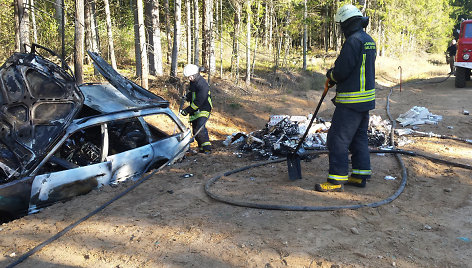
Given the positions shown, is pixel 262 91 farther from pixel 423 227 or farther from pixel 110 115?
pixel 423 227

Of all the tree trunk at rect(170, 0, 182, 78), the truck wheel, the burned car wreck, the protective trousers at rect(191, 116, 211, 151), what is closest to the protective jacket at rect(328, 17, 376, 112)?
the burned car wreck

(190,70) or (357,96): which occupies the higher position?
(190,70)

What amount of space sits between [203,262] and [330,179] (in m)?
2.18

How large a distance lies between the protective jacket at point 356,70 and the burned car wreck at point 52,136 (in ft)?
9.76

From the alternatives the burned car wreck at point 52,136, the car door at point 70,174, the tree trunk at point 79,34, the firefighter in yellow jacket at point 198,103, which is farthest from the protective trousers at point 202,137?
the tree trunk at point 79,34

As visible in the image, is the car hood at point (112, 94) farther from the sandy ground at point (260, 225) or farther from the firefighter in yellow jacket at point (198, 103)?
the firefighter in yellow jacket at point (198, 103)

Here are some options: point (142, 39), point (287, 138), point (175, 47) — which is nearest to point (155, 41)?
point (175, 47)

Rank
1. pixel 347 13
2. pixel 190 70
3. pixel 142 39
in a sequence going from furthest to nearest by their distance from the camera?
pixel 142 39 < pixel 190 70 < pixel 347 13

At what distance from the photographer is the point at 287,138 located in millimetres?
7398

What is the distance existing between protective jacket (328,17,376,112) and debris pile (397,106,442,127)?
16.3ft

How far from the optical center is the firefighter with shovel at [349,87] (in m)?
4.38

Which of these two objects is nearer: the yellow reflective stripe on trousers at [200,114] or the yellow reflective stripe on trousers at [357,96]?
the yellow reflective stripe on trousers at [357,96]

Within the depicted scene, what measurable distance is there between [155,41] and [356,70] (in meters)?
10.8

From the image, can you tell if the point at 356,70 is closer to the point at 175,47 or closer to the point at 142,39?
the point at 142,39
